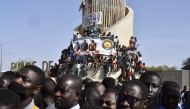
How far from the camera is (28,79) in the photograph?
12.4 feet

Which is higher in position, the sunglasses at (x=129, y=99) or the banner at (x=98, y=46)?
the banner at (x=98, y=46)

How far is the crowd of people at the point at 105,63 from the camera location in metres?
24.1

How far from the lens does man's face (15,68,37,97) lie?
12.3ft

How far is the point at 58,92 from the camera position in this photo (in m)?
4.02

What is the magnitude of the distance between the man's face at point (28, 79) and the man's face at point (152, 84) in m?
1.59

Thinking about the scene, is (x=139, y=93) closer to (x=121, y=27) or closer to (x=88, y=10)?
(x=121, y=27)

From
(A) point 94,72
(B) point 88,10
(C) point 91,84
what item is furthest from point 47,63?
(C) point 91,84

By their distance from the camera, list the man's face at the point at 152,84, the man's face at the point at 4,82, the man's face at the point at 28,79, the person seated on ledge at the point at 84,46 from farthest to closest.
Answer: the person seated on ledge at the point at 84,46 → the man's face at the point at 4,82 → the man's face at the point at 152,84 → the man's face at the point at 28,79

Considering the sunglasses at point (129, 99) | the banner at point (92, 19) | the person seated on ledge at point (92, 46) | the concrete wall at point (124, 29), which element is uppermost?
the banner at point (92, 19)

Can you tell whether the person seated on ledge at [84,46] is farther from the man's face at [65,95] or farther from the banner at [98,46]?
the man's face at [65,95]

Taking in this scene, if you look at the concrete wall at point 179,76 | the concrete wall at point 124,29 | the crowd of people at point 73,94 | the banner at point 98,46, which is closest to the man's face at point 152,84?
the crowd of people at point 73,94

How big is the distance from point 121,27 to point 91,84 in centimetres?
2301

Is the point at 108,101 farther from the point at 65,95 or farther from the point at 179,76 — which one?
the point at 179,76

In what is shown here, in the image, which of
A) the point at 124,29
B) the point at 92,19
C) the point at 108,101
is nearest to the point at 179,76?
the point at 124,29
